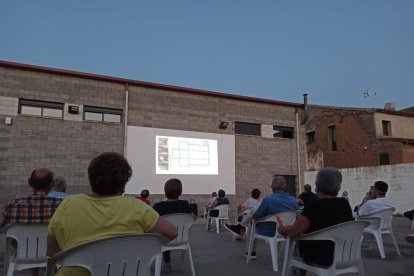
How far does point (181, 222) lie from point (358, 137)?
21.0 metres

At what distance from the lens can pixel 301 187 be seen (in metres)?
15.6

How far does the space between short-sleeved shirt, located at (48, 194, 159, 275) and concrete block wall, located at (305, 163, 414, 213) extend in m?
15.4

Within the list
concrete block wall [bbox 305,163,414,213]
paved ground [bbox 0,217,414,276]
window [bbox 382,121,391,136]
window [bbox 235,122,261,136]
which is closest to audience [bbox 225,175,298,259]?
paved ground [bbox 0,217,414,276]

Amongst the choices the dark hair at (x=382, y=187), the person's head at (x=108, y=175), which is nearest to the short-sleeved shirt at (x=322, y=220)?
the person's head at (x=108, y=175)

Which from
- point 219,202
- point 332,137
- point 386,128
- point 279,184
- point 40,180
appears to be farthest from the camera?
point 332,137

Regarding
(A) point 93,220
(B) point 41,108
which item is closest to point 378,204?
(A) point 93,220

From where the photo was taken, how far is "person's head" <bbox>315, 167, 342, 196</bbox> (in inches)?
112

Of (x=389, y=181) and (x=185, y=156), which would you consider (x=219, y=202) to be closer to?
(x=185, y=156)

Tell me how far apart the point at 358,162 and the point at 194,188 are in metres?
13.7

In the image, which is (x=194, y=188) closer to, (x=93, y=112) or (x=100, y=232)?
(x=93, y=112)

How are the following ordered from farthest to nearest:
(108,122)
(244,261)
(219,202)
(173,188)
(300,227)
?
(108,122), (219,202), (244,261), (173,188), (300,227)

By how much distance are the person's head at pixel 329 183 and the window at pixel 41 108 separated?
1033 centimetres

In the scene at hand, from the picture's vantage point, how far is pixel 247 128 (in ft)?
49.0

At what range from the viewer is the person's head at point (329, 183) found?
112 inches
